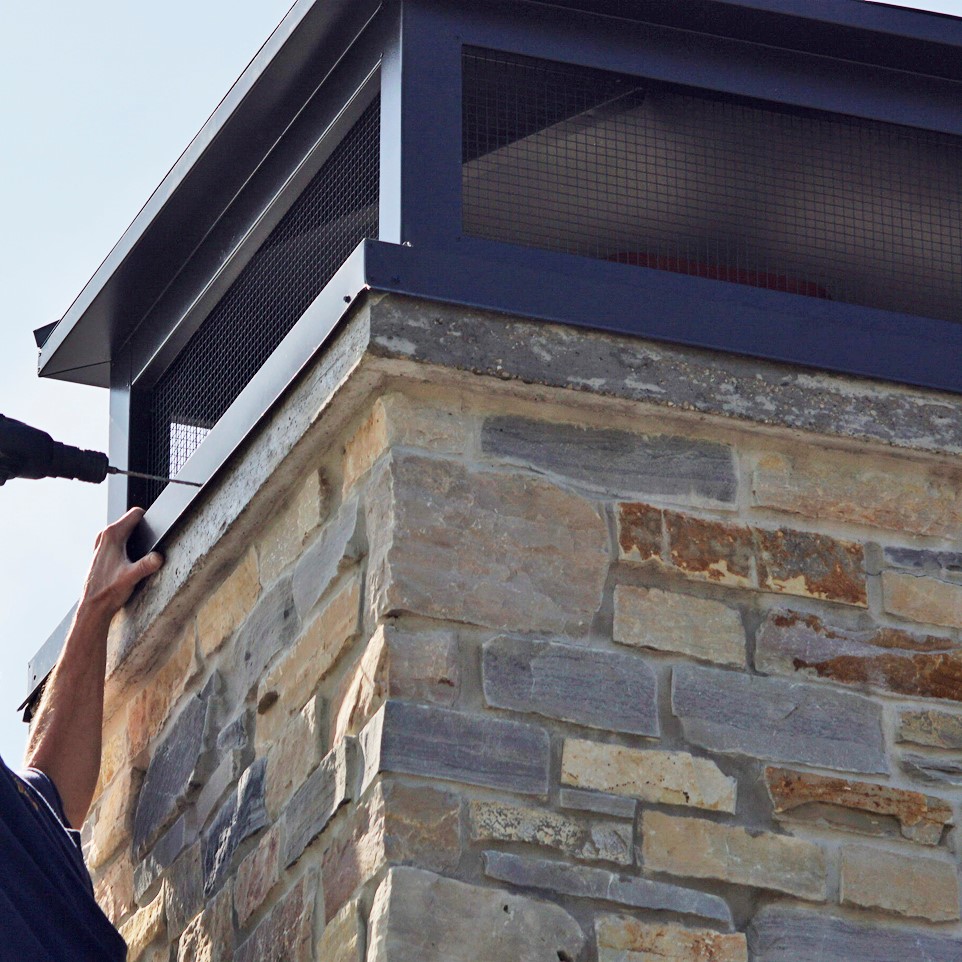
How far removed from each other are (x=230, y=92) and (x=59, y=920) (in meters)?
1.80

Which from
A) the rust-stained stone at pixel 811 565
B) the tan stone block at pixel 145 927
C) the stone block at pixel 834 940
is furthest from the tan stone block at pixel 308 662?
the stone block at pixel 834 940

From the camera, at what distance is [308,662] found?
157 inches

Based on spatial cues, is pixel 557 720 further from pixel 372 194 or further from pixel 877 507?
pixel 372 194

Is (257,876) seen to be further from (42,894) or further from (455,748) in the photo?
(455,748)

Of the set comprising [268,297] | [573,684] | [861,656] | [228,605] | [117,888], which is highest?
[268,297]

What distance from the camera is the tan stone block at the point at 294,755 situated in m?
3.87

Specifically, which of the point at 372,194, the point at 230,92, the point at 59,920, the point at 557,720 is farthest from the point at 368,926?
the point at 230,92

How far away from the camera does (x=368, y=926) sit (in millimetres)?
3486

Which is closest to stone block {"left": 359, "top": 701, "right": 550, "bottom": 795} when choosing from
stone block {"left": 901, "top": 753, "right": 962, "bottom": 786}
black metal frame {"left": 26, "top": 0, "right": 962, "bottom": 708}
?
stone block {"left": 901, "top": 753, "right": 962, "bottom": 786}

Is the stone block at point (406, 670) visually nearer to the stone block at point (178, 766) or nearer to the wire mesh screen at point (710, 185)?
the stone block at point (178, 766)

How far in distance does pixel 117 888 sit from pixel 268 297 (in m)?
1.39

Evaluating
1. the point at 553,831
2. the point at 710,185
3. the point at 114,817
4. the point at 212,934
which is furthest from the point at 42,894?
the point at 710,185

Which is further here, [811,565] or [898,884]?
[811,565]

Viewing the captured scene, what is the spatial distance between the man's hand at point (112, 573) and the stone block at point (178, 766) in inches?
13.4
